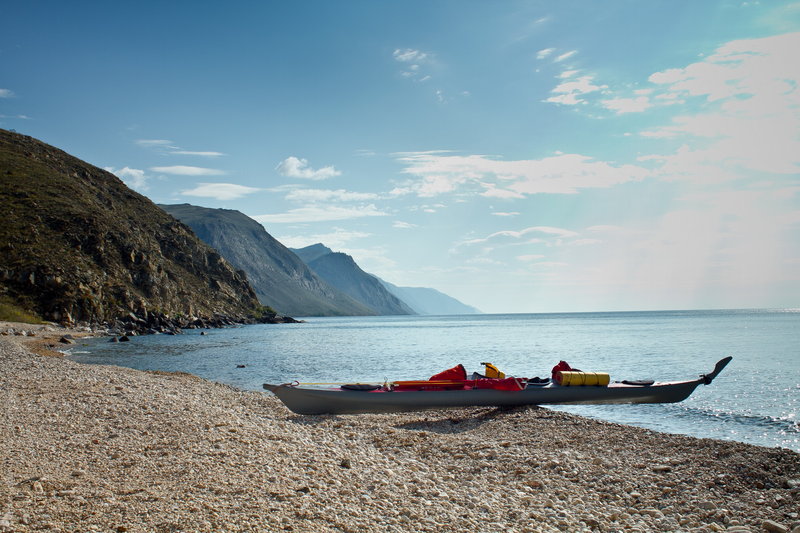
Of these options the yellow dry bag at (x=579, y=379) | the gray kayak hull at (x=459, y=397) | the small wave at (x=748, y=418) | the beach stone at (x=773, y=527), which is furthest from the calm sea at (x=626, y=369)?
the beach stone at (x=773, y=527)

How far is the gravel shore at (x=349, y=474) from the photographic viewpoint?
698cm

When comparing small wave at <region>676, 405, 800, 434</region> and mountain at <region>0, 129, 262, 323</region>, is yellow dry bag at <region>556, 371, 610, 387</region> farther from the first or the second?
mountain at <region>0, 129, 262, 323</region>

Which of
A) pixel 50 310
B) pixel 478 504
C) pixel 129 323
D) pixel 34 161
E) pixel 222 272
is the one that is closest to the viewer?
pixel 478 504

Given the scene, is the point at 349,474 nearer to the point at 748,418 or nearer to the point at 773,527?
the point at 773,527

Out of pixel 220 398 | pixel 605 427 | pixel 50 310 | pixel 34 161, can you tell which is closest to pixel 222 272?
pixel 34 161

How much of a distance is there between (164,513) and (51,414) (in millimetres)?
7672

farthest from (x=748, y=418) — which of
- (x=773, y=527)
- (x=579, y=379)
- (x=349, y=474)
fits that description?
(x=349, y=474)

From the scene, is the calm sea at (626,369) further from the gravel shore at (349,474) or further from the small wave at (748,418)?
the gravel shore at (349,474)

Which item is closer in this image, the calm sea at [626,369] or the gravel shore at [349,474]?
the gravel shore at [349,474]

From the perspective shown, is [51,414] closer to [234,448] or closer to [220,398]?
[234,448]

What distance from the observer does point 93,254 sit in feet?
234

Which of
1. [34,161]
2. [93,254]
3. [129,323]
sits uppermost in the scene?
[34,161]

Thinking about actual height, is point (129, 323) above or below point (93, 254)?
below

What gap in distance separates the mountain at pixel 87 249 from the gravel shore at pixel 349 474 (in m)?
53.7
